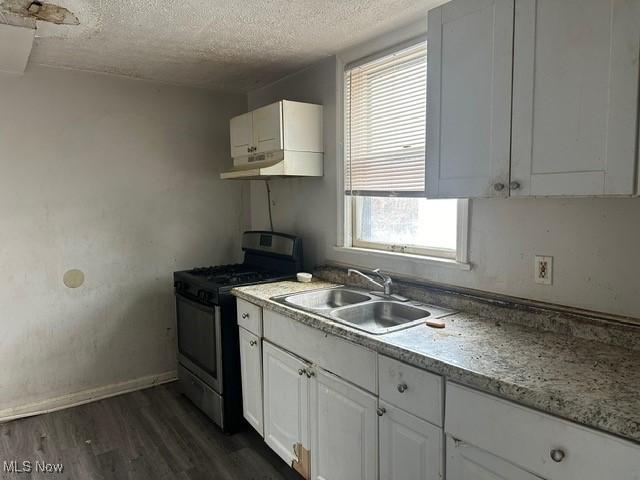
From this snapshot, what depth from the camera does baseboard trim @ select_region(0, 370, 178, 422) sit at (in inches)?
114

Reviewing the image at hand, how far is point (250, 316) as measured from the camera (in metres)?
2.42

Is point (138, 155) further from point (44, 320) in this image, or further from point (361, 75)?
point (361, 75)

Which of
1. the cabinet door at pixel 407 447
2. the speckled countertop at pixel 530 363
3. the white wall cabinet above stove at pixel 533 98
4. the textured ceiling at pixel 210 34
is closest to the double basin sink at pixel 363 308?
the speckled countertop at pixel 530 363

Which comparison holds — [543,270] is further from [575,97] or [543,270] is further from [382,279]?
[382,279]

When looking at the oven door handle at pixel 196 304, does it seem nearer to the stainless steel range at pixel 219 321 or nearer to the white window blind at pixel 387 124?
the stainless steel range at pixel 219 321

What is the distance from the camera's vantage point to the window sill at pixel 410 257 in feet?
6.77

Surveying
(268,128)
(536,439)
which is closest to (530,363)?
(536,439)

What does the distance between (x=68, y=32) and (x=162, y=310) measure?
1.93 m

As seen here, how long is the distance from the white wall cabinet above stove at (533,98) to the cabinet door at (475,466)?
805mm

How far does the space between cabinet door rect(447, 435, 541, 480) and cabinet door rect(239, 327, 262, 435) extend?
1.22 metres

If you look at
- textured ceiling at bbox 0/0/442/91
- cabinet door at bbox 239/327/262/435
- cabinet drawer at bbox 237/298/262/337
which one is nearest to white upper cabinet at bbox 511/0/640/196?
textured ceiling at bbox 0/0/442/91

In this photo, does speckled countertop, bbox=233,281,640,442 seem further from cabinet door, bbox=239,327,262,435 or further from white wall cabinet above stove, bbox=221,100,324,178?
white wall cabinet above stove, bbox=221,100,324,178

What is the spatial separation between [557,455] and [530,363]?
0.29m

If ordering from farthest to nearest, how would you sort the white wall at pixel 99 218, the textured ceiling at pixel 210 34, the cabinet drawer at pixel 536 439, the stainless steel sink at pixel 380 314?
the white wall at pixel 99 218 < the stainless steel sink at pixel 380 314 < the textured ceiling at pixel 210 34 < the cabinet drawer at pixel 536 439
